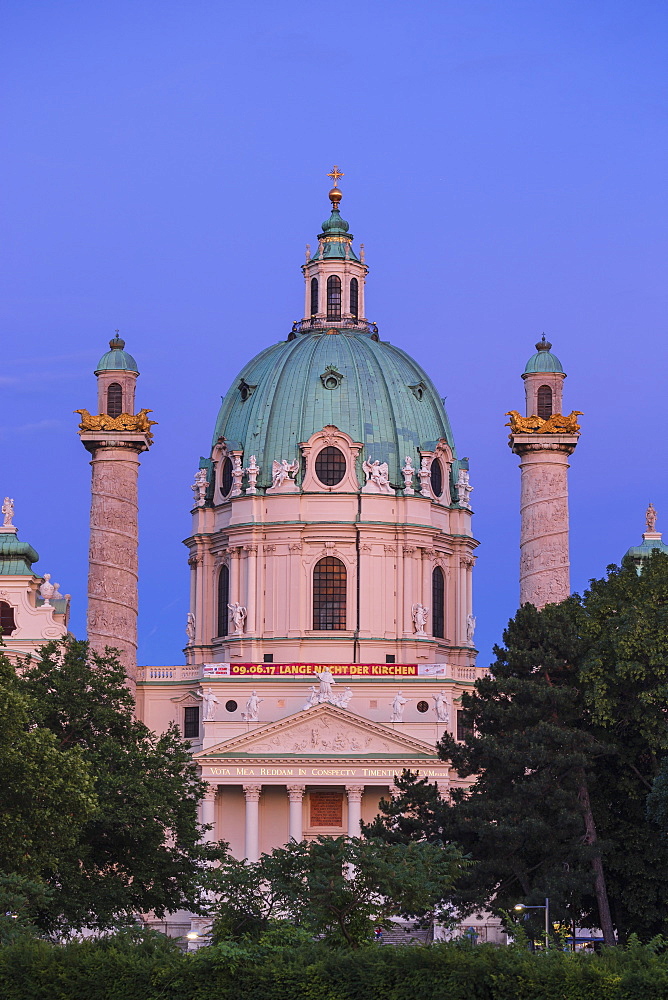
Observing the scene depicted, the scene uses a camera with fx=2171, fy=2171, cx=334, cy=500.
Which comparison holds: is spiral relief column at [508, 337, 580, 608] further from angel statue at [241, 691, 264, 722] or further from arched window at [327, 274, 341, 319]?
arched window at [327, 274, 341, 319]

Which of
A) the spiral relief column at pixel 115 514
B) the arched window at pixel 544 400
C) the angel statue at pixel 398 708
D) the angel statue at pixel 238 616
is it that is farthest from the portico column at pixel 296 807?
the arched window at pixel 544 400

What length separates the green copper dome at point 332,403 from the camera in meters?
123

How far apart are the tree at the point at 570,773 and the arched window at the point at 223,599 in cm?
4059

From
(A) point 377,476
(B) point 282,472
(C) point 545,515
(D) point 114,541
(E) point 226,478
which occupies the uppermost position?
(E) point 226,478

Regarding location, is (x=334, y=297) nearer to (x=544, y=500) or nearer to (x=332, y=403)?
(x=332, y=403)

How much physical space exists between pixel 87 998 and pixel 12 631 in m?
72.9

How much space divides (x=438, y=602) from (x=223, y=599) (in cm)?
1230

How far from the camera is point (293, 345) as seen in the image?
126 meters

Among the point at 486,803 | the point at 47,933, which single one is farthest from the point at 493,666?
the point at 47,933

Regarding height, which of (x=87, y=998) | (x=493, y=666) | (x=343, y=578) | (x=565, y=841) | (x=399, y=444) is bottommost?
(x=87, y=998)

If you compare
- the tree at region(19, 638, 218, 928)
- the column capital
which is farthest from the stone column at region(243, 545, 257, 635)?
the tree at region(19, 638, 218, 928)

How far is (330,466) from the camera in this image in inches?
4830

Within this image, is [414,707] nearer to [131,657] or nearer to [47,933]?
[131,657]

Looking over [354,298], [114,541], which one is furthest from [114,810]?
[354,298]
